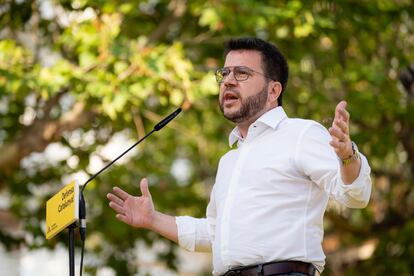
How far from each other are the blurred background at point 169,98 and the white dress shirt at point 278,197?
4.03 metres

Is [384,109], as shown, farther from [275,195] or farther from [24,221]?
[275,195]

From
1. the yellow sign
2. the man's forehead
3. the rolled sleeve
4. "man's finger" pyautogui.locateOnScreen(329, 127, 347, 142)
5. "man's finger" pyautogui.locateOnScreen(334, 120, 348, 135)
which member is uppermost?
the man's forehead

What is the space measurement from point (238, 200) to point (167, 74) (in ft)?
13.9

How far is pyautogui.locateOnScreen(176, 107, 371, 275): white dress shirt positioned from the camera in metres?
3.41

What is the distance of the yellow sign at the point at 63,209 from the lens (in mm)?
3258

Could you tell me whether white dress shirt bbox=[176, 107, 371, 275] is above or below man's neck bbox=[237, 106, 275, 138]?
below

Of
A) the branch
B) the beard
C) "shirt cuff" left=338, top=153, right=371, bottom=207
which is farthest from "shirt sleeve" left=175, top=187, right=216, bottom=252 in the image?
the branch

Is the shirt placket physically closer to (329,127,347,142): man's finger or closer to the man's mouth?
the man's mouth

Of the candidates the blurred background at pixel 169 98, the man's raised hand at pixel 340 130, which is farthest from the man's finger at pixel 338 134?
the blurred background at pixel 169 98

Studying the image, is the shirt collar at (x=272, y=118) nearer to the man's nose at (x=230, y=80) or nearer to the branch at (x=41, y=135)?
the man's nose at (x=230, y=80)

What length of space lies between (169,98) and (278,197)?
4.69m

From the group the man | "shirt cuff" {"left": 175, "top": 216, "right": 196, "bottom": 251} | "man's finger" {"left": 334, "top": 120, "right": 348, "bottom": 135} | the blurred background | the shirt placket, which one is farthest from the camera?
the blurred background

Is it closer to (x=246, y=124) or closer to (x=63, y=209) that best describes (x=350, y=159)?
(x=246, y=124)

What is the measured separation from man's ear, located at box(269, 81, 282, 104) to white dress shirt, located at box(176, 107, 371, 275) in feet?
0.53
